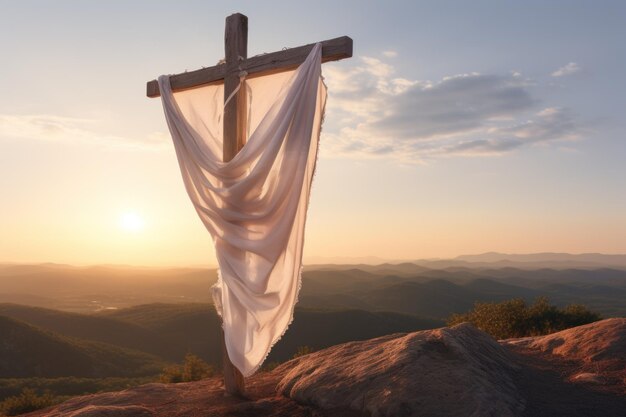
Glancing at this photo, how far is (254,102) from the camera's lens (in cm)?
725

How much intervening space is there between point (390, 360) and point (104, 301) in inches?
5111

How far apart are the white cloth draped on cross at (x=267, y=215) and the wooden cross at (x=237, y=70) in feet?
0.66

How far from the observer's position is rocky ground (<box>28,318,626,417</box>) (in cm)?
502

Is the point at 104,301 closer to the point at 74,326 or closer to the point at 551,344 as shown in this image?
the point at 74,326

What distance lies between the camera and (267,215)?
649 centimetres

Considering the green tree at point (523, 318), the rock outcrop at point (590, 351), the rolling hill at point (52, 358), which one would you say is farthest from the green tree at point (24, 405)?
the rolling hill at point (52, 358)

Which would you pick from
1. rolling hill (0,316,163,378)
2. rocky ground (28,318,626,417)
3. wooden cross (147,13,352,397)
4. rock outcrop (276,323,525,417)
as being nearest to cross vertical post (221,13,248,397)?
wooden cross (147,13,352,397)

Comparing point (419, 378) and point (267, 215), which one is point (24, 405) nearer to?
point (267, 215)

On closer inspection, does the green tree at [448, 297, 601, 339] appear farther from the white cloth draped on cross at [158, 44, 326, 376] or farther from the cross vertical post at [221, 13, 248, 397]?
the cross vertical post at [221, 13, 248, 397]

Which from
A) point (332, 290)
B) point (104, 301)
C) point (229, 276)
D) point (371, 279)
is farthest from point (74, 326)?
point (371, 279)

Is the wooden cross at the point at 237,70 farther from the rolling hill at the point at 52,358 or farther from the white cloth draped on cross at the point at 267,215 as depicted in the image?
the rolling hill at the point at 52,358

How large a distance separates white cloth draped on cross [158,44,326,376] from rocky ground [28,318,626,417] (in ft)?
2.69

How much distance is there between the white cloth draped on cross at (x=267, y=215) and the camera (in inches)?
253

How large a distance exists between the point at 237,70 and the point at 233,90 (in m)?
0.31
